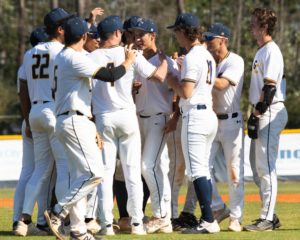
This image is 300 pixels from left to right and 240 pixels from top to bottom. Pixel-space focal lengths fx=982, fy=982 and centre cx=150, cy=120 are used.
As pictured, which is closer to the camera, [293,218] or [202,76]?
[202,76]

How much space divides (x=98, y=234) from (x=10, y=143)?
11.0 meters

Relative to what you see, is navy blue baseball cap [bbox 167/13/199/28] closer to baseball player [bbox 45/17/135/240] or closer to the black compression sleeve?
the black compression sleeve

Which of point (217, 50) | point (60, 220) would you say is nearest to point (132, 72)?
point (217, 50)

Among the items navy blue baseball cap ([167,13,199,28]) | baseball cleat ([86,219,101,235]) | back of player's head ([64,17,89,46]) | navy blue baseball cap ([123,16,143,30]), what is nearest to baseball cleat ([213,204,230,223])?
baseball cleat ([86,219,101,235])

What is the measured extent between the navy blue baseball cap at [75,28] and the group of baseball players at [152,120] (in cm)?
52

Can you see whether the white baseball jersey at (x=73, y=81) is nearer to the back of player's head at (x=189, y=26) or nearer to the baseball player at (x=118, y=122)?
the baseball player at (x=118, y=122)

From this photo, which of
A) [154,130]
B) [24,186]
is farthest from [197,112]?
[24,186]

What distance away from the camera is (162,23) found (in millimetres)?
44188

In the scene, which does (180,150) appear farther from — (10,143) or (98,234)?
(10,143)

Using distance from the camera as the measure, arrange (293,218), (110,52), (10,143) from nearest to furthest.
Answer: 1. (110,52)
2. (293,218)
3. (10,143)

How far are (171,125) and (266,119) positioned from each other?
3.72 ft

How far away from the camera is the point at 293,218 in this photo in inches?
529

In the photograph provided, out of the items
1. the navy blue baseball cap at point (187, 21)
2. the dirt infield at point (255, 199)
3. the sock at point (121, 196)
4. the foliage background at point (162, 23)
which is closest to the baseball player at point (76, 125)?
the navy blue baseball cap at point (187, 21)

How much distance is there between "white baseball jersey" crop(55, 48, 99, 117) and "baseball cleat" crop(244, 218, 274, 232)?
266 cm
